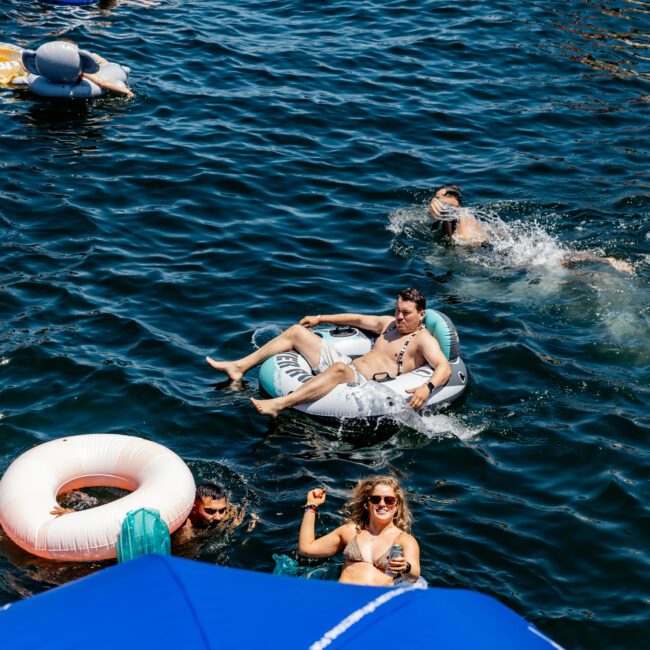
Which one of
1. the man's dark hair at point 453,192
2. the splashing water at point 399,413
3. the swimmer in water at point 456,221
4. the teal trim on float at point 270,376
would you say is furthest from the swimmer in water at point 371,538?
the man's dark hair at point 453,192

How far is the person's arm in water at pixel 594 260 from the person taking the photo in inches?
475

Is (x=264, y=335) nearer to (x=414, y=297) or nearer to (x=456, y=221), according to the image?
(x=414, y=297)

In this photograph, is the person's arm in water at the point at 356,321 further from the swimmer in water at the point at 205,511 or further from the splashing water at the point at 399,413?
the swimmer in water at the point at 205,511

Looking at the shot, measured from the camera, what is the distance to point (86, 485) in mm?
8078

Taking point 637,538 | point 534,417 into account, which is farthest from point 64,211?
point 637,538

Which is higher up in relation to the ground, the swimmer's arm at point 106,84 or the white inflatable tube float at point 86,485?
the swimmer's arm at point 106,84

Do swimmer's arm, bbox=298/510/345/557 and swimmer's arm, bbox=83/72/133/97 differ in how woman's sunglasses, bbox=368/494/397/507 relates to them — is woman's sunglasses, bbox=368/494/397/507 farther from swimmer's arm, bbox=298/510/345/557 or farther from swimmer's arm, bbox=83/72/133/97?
swimmer's arm, bbox=83/72/133/97

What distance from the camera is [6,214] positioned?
12.6 meters

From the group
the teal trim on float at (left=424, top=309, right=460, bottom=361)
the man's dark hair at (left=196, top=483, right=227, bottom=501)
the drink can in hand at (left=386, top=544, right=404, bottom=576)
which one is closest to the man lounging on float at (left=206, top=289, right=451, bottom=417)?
the teal trim on float at (left=424, top=309, right=460, bottom=361)

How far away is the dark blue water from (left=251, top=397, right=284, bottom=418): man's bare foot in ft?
0.63

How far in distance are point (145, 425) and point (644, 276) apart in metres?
6.10

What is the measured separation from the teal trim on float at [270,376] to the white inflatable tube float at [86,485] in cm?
187

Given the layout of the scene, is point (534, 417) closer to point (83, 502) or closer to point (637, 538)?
point (637, 538)

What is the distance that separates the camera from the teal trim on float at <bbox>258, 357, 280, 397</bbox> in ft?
31.8
